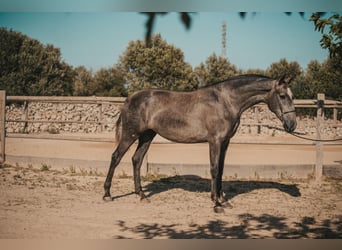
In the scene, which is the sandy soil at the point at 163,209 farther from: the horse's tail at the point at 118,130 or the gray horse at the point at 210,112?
the horse's tail at the point at 118,130

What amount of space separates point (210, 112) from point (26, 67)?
935 centimetres

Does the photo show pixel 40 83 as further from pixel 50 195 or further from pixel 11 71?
pixel 50 195

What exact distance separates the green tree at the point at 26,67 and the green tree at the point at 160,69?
376 centimetres

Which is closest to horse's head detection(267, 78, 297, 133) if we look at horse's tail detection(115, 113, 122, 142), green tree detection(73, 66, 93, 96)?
horse's tail detection(115, 113, 122, 142)

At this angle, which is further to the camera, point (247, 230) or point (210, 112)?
point (210, 112)

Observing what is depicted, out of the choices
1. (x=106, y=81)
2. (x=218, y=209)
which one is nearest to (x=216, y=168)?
(x=218, y=209)

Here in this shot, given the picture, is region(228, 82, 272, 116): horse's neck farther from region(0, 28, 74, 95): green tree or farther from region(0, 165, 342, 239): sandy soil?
Answer: region(0, 28, 74, 95): green tree

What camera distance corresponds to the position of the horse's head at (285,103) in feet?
14.7

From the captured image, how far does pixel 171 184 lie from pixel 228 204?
1530 mm

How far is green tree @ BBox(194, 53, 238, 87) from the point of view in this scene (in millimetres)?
20594

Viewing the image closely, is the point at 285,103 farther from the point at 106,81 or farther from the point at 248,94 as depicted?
the point at 106,81

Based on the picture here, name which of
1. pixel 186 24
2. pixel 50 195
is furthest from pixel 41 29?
pixel 186 24

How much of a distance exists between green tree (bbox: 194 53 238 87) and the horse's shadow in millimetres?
14241

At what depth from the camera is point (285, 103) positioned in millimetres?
4496
